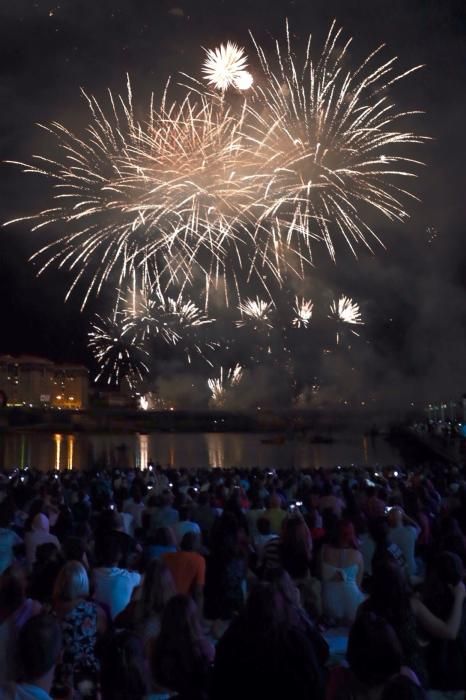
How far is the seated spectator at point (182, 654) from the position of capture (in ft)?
11.8

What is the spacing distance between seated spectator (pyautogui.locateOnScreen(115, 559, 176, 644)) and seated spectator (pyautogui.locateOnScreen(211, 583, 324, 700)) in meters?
1.06

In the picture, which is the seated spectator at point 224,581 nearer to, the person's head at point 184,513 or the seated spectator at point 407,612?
the seated spectator at point 407,612

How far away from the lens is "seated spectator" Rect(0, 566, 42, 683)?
13.3 feet

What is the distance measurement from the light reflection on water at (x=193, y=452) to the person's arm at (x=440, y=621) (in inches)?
1662

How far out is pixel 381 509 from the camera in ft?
30.8

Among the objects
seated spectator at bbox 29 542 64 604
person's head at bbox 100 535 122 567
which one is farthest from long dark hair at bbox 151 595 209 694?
person's head at bbox 100 535 122 567

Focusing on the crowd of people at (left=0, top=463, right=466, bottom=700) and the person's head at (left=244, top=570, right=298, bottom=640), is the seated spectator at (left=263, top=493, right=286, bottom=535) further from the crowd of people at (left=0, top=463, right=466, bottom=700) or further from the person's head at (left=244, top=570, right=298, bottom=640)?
the person's head at (left=244, top=570, right=298, bottom=640)

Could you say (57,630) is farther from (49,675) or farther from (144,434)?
(144,434)

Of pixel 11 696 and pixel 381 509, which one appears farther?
pixel 381 509

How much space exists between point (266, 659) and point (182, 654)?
46cm

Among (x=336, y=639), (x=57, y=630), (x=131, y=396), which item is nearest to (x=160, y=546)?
(x=336, y=639)

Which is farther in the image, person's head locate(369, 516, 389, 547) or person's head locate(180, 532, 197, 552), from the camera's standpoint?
person's head locate(369, 516, 389, 547)

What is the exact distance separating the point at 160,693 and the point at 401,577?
138 cm

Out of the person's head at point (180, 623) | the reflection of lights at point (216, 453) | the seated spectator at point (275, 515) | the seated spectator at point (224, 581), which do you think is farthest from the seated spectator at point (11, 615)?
the reflection of lights at point (216, 453)
